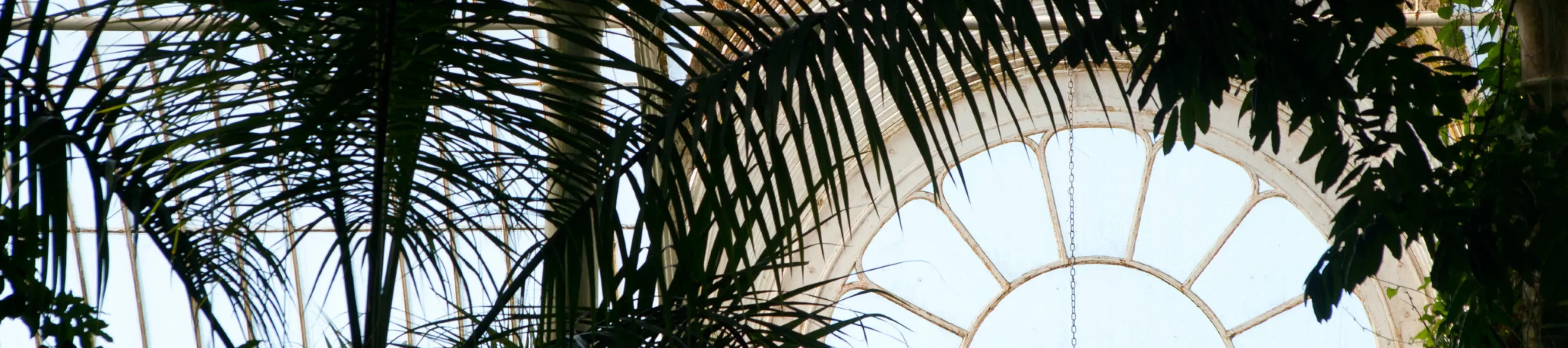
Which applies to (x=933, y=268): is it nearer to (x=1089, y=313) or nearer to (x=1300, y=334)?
(x=1089, y=313)

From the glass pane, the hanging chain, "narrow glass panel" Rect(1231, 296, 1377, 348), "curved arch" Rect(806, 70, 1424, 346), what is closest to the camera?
"curved arch" Rect(806, 70, 1424, 346)

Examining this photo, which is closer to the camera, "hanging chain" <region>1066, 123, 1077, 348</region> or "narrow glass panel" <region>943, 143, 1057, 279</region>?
"hanging chain" <region>1066, 123, 1077, 348</region>

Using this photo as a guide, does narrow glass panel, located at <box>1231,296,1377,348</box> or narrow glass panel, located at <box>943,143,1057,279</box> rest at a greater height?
narrow glass panel, located at <box>943,143,1057,279</box>

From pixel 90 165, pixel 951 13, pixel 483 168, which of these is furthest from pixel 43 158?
pixel 951 13

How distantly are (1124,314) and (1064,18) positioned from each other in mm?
5979

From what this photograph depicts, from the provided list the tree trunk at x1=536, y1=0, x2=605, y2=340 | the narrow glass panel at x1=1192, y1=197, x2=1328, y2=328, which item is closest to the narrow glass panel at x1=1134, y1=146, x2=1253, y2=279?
the narrow glass panel at x1=1192, y1=197, x2=1328, y2=328

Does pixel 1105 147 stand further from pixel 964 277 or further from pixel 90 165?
pixel 90 165

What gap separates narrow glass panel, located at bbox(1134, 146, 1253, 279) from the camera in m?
6.95

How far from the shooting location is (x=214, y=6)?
1.43 m

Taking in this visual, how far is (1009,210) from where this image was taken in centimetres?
721

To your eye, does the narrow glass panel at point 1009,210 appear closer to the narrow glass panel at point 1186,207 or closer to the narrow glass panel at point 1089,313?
the narrow glass panel at point 1089,313

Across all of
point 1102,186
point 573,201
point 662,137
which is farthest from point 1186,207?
point 662,137

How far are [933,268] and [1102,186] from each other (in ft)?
A: 3.48

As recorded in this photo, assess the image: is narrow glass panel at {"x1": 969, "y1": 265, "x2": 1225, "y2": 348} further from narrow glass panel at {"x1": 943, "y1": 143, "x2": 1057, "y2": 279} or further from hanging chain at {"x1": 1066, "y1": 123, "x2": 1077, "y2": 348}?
narrow glass panel at {"x1": 943, "y1": 143, "x2": 1057, "y2": 279}
